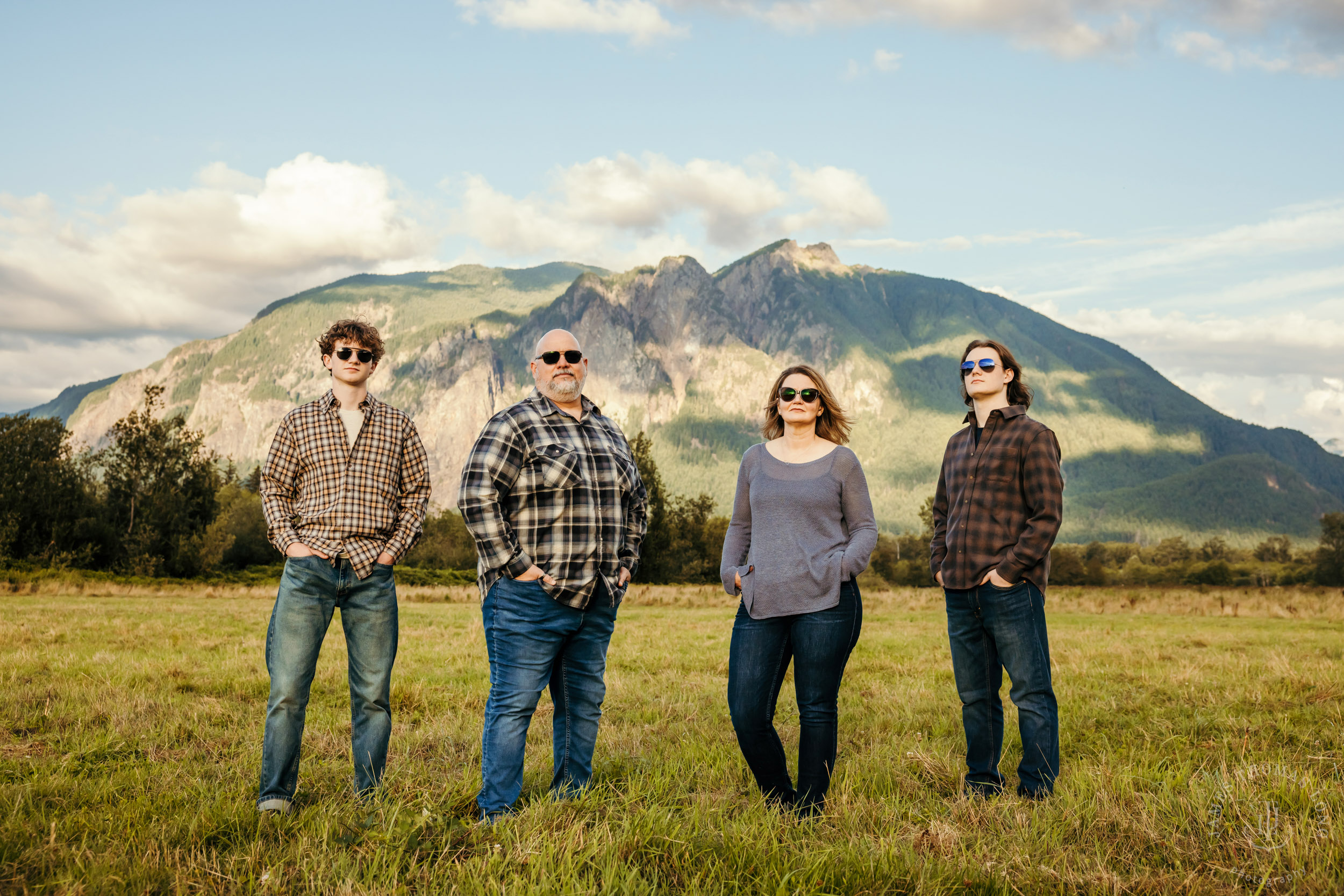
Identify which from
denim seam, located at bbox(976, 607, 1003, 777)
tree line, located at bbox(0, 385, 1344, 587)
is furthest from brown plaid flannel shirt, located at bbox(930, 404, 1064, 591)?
tree line, located at bbox(0, 385, 1344, 587)

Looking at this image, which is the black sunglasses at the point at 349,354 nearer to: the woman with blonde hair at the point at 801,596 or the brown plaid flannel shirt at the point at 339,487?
the brown plaid flannel shirt at the point at 339,487

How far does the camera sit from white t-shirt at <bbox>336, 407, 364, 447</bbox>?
4438 mm

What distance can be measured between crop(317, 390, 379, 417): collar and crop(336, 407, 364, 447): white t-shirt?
3 cm

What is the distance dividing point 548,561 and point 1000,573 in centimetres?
263

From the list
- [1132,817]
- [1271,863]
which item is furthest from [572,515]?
[1271,863]

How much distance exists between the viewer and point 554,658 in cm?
428

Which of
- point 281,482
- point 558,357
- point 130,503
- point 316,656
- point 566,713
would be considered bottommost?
point 566,713

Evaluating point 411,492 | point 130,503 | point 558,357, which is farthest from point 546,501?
point 130,503

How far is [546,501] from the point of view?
4191 millimetres

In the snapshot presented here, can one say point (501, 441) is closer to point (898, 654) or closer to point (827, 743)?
point (827, 743)

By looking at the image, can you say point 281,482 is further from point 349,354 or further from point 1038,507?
point 1038,507

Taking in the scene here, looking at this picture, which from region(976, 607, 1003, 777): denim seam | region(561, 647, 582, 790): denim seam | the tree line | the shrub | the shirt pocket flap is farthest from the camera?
the shrub

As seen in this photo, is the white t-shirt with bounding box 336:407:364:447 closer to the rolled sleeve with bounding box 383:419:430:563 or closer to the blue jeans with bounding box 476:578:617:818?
the rolled sleeve with bounding box 383:419:430:563

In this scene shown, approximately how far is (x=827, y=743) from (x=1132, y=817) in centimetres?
145
